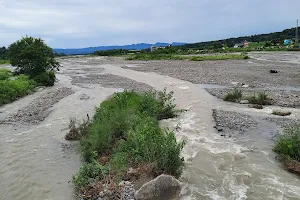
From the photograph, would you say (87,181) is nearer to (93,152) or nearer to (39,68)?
(93,152)

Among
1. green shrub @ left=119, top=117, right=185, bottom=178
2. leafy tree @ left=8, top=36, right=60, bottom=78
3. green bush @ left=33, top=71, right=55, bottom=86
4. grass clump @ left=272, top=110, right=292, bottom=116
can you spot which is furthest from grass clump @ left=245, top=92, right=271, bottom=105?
leafy tree @ left=8, top=36, right=60, bottom=78

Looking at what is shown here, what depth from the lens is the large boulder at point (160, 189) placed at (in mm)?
10383

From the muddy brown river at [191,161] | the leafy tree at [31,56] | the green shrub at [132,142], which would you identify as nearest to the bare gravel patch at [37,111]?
the muddy brown river at [191,161]

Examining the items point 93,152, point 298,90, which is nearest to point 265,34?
point 298,90

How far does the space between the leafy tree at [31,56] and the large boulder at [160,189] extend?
38.1 meters

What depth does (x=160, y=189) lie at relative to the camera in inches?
418

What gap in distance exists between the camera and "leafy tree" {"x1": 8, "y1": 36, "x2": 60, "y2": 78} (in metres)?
43.7

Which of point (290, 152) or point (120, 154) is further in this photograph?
point (290, 152)

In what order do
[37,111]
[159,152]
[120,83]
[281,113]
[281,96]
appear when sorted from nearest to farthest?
[159,152], [281,113], [37,111], [281,96], [120,83]

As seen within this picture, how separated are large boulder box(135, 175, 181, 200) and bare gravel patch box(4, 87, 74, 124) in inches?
569

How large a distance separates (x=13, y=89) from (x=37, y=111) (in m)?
9.47

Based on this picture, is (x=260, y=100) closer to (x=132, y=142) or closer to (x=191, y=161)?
(x=191, y=161)

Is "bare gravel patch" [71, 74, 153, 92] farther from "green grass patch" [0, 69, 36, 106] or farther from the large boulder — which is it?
the large boulder

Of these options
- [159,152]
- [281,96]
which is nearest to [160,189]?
[159,152]
